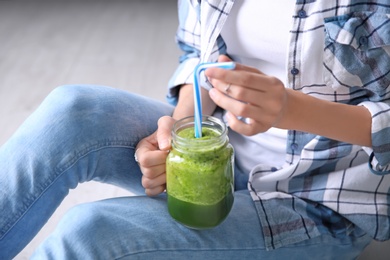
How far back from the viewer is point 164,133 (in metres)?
0.94

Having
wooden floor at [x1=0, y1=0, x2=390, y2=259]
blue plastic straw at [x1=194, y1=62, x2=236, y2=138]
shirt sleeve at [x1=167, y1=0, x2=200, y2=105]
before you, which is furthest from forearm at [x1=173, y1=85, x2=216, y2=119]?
wooden floor at [x1=0, y1=0, x2=390, y2=259]

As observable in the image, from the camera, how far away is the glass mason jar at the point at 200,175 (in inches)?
31.8

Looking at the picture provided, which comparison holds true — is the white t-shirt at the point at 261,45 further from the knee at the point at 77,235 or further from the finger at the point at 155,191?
the knee at the point at 77,235

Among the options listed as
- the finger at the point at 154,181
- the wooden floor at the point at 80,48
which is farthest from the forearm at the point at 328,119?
the wooden floor at the point at 80,48

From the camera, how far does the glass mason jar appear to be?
81 centimetres

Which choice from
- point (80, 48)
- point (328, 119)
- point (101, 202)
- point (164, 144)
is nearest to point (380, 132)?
point (328, 119)

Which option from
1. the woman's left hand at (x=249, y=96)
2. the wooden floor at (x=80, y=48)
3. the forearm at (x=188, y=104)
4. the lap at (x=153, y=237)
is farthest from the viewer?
the wooden floor at (x=80, y=48)

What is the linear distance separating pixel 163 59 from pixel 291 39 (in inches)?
51.2

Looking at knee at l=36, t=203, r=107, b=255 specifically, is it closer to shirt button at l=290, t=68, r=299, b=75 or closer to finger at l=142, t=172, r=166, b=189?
finger at l=142, t=172, r=166, b=189

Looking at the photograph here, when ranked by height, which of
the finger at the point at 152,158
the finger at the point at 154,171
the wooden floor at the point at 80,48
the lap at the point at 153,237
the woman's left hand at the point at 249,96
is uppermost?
the woman's left hand at the point at 249,96

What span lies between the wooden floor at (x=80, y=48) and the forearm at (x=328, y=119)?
1.13 meters

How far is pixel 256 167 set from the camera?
100 cm

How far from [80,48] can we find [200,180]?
5.06ft

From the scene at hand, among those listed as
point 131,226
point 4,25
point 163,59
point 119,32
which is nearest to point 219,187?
point 131,226
